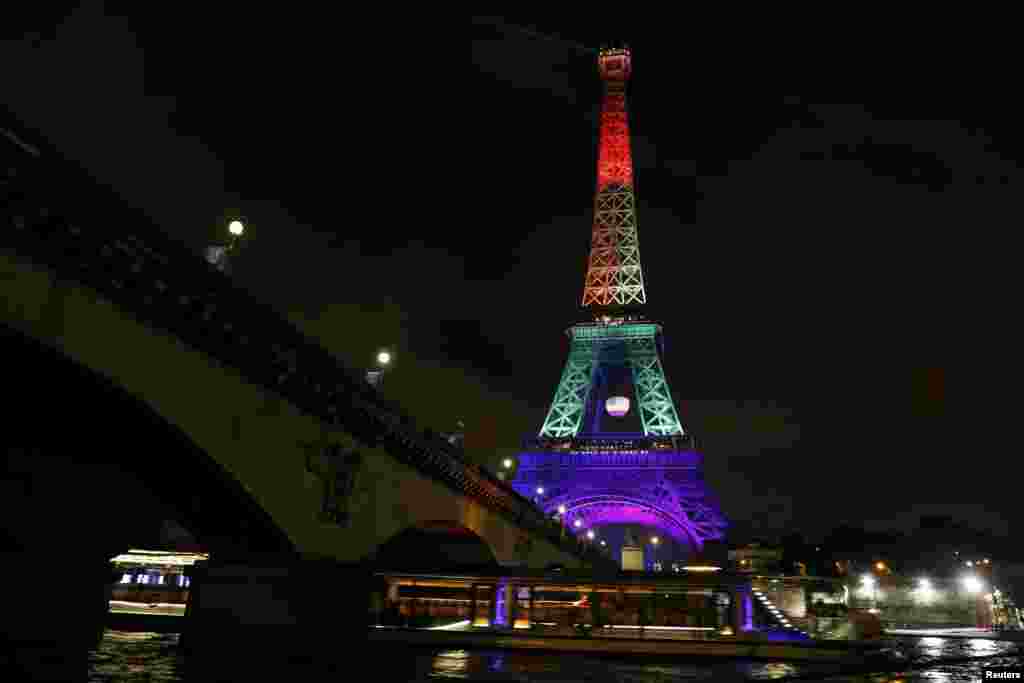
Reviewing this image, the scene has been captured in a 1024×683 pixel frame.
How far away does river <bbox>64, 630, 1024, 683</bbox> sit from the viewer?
45.3 feet

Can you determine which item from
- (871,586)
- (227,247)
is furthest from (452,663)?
(871,586)

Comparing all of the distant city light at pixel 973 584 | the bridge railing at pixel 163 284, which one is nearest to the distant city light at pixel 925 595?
the distant city light at pixel 973 584

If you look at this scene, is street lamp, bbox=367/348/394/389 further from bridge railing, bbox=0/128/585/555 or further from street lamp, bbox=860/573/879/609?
street lamp, bbox=860/573/879/609

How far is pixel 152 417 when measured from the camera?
12539 mm

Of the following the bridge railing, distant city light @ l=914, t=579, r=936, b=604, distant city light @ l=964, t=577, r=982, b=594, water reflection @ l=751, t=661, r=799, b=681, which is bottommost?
water reflection @ l=751, t=661, r=799, b=681

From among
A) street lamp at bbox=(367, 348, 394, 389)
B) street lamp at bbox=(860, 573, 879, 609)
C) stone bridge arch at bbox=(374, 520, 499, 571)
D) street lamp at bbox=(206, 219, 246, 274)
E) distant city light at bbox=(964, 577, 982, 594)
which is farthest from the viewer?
street lamp at bbox=(860, 573, 879, 609)

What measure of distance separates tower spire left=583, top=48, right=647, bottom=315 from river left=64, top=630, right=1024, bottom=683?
8594 cm

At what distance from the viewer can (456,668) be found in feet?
56.0

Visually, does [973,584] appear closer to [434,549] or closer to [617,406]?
[434,549]

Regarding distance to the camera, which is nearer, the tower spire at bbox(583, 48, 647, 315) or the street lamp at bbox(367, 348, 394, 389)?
the street lamp at bbox(367, 348, 394, 389)

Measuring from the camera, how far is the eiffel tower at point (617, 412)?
303 feet

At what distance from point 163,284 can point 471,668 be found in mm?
11096

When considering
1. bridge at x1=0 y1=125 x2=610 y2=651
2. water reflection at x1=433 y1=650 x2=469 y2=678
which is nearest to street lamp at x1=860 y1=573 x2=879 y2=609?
water reflection at x1=433 y1=650 x2=469 y2=678

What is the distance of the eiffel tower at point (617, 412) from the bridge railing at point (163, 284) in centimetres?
6657
